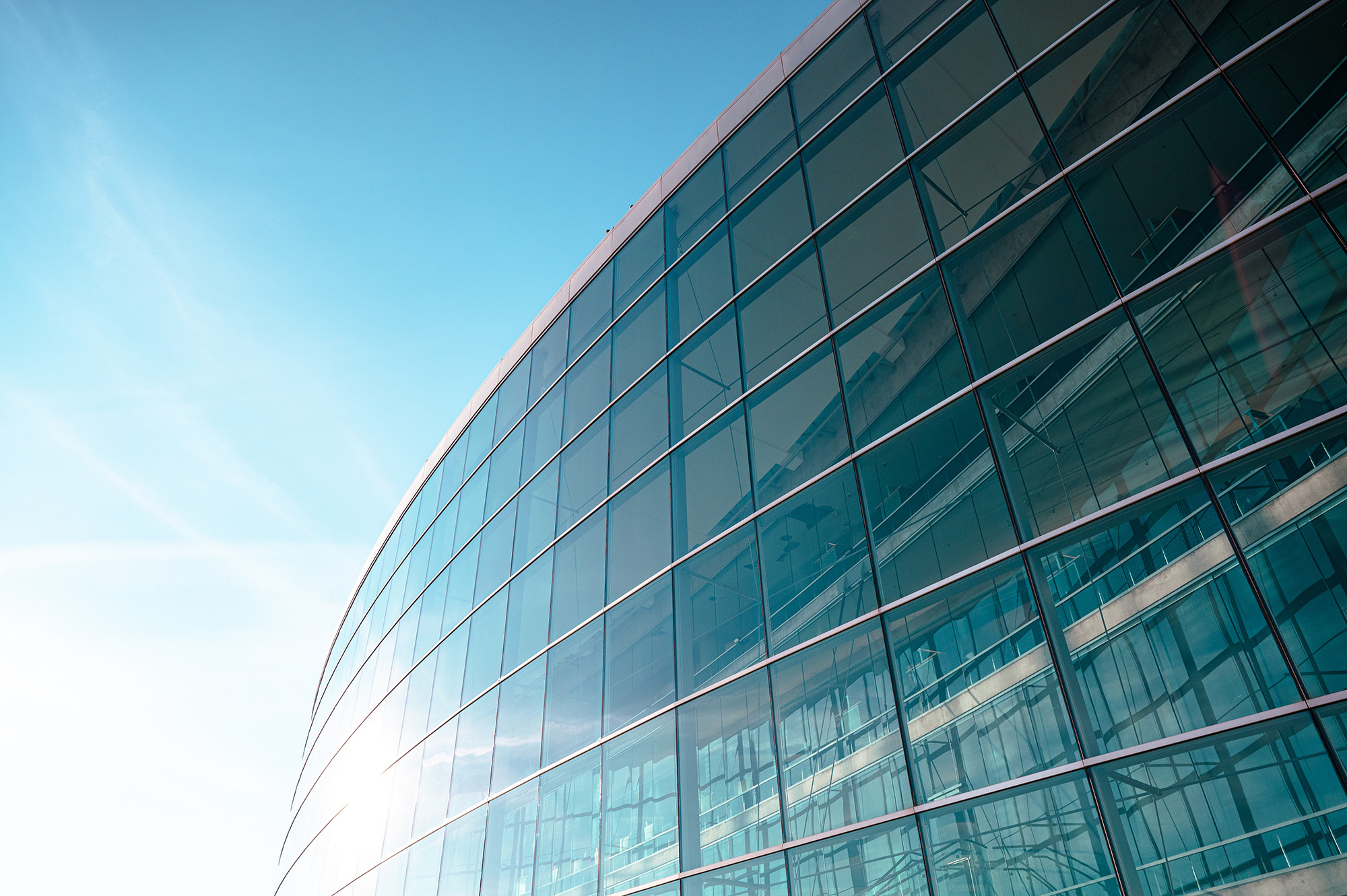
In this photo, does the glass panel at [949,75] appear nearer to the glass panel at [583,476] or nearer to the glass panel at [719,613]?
the glass panel at [719,613]

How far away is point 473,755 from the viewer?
16.7m

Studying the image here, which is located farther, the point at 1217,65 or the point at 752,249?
the point at 752,249

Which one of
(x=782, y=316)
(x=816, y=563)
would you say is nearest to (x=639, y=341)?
(x=782, y=316)

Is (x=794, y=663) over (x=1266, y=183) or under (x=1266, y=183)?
under

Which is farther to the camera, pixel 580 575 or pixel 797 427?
pixel 580 575

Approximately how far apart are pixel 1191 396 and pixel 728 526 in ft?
20.4

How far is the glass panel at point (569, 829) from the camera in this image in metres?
12.6

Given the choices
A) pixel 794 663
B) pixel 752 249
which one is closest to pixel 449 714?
pixel 794 663

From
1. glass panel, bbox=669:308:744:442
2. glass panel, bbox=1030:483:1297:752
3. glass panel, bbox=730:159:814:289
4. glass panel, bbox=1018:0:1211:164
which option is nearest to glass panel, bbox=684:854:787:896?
glass panel, bbox=1030:483:1297:752

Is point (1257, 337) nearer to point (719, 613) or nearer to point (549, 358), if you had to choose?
point (719, 613)

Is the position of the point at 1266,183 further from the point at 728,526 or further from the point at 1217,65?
the point at 728,526

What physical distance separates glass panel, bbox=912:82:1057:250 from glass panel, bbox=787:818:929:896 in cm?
728

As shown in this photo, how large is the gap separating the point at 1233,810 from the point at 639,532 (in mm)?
9153

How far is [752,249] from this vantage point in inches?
579
